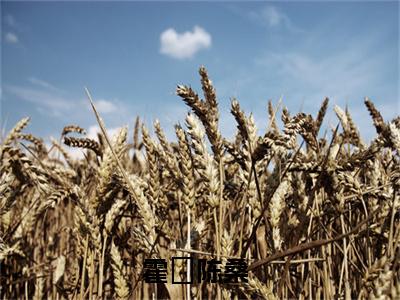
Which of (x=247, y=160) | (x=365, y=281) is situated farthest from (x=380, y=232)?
(x=247, y=160)

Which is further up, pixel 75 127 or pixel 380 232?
pixel 75 127

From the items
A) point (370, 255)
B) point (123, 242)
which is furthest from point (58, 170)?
point (370, 255)

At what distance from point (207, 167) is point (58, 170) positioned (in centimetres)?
124

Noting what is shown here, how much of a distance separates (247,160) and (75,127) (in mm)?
1872

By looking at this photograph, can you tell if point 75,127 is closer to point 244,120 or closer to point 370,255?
Answer: point 244,120

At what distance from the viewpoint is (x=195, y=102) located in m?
1.08

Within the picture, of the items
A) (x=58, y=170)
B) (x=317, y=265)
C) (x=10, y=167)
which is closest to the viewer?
(x=317, y=265)

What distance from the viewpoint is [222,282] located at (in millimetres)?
1074

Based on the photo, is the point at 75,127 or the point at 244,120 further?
the point at 75,127

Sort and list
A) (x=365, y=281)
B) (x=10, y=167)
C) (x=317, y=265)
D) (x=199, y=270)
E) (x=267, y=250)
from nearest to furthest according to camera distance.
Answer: (x=365, y=281), (x=199, y=270), (x=267, y=250), (x=317, y=265), (x=10, y=167)

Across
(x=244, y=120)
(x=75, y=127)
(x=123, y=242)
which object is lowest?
(x=123, y=242)

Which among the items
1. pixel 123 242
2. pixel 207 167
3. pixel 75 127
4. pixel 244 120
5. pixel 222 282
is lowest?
pixel 222 282

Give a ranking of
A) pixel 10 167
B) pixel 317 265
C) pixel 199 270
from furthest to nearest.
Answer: pixel 10 167
pixel 317 265
pixel 199 270

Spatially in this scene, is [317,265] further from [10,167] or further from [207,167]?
[10,167]
